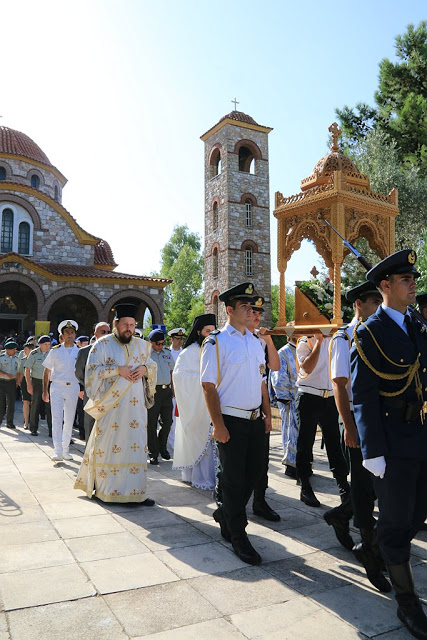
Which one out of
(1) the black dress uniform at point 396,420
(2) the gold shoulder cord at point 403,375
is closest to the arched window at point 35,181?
(1) the black dress uniform at point 396,420

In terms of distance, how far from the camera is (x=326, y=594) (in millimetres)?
3152

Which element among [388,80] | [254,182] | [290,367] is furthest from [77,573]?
[254,182]

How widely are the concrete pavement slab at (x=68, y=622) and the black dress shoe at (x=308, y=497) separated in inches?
104

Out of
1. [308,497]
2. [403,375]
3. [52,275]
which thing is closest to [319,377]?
[308,497]

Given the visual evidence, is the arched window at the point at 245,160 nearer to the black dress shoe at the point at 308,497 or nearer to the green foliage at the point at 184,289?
the green foliage at the point at 184,289

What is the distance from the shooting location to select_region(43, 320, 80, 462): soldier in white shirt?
7.64 metres

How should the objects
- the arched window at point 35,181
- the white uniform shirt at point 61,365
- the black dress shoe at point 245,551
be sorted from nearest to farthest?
the black dress shoe at point 245,551 < the white uniform shirt at point 61,365 < the arched window at point 35,181

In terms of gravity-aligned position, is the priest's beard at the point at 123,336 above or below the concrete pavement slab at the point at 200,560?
above

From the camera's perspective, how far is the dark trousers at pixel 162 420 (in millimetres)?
7555

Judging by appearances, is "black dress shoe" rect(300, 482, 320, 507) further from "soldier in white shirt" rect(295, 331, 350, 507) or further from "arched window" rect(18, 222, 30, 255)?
"arched window" rect(18, 222, 30, 255)

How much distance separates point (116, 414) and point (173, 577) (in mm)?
2243

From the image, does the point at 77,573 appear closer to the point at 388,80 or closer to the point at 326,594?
the point at 326,594

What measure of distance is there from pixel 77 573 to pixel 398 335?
2593 mm

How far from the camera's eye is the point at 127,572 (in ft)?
11.3
